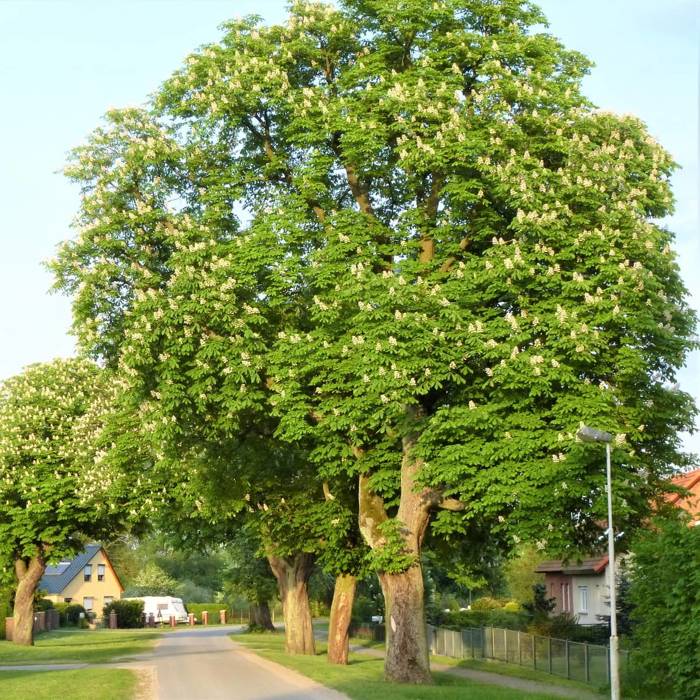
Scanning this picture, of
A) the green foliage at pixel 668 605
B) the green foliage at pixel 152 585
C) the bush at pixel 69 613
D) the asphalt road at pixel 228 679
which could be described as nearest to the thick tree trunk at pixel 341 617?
the asphalt road at pixel 228 679

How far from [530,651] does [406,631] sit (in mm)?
12664

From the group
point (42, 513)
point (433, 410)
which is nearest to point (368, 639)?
point (42, 513)

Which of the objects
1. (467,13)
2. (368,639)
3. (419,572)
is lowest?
(368,639)

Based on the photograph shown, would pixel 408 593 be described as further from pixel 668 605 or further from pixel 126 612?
pixel 126 612

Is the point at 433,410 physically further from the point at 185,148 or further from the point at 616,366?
the point at 185,148

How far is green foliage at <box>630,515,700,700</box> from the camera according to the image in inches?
748

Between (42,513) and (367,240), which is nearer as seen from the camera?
(367,240)

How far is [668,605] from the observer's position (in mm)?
19766

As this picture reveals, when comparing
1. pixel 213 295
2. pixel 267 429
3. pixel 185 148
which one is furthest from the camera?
pixel 267 429

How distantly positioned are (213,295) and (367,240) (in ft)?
13.1

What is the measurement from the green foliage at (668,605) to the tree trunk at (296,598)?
63.3 ft

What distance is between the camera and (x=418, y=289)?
78.0 feet

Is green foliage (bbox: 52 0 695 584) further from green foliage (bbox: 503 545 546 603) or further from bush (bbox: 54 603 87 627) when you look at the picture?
bush (bbox: 54 603 87 627)

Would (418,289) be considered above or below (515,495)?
above
